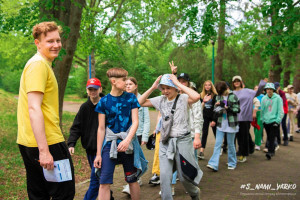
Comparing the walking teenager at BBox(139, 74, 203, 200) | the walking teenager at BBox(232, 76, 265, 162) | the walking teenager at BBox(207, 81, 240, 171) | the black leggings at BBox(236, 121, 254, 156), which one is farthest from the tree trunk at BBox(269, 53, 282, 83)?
the walking teenager at BBox(139, 74, 203, 200)

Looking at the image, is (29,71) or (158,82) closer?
(29,71)

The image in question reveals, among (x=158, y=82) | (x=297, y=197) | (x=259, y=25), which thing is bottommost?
(x=297, y=197)

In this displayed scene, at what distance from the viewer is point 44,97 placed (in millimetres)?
2568

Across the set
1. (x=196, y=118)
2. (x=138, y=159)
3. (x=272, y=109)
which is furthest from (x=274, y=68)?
(x=138, y=159)

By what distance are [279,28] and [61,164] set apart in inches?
225

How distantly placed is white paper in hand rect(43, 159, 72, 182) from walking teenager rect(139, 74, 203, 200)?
171 centimetres

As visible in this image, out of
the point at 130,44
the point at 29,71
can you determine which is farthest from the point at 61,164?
the point at 130,44

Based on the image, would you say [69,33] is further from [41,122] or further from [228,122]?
[41,122]

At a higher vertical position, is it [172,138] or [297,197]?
[172,138]

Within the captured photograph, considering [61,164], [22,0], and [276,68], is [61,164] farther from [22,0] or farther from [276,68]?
[22,0]

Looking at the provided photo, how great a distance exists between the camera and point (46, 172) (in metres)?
2.54

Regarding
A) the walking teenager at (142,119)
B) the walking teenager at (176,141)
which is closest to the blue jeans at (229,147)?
the walking teenager at (142,119)

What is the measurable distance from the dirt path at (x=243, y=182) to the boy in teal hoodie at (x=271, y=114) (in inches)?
18.1

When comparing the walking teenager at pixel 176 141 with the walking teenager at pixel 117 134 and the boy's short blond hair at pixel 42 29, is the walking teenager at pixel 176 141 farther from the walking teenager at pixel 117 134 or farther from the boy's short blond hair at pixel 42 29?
the boy's short blond hair at pixel 42 29
